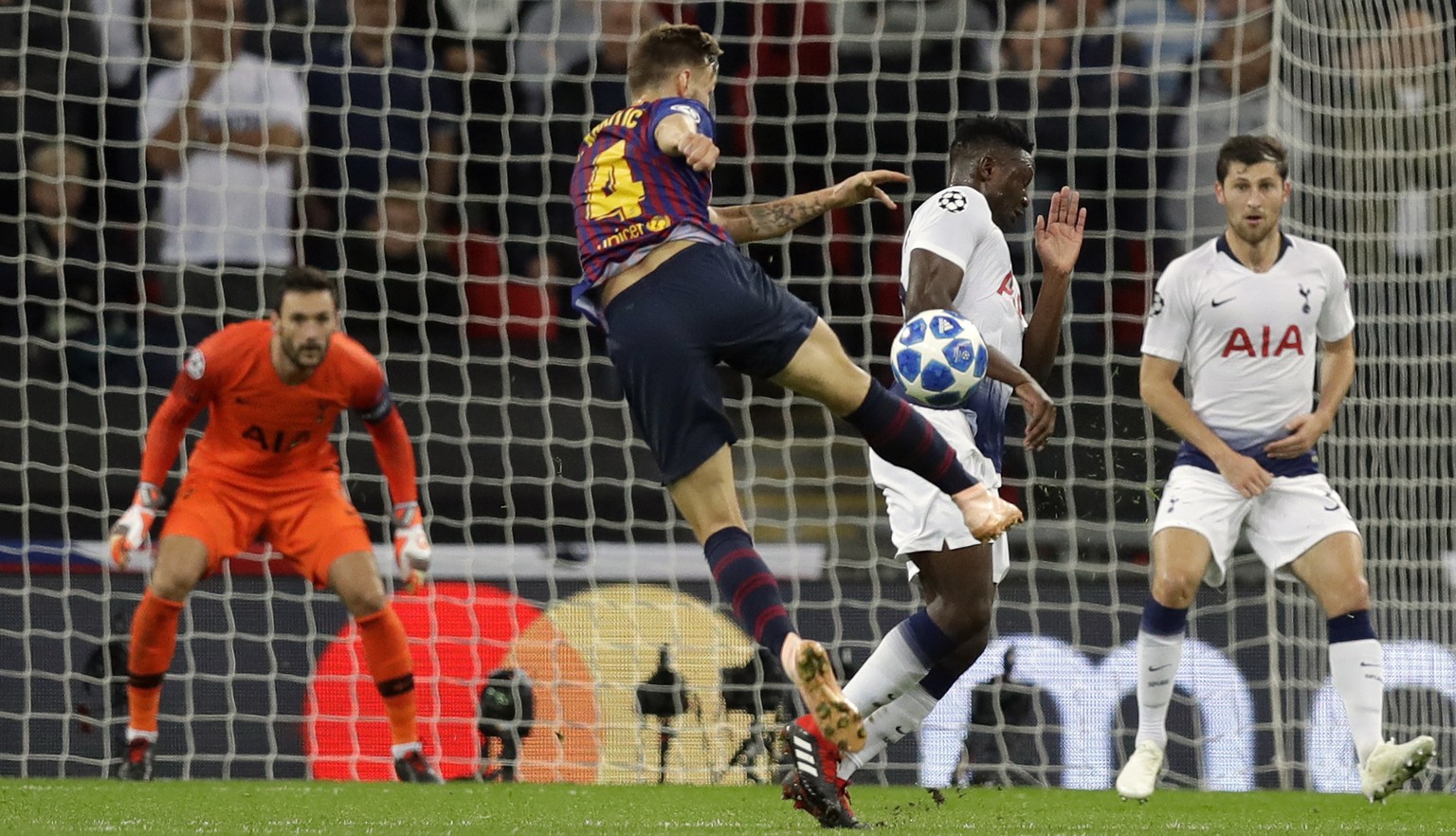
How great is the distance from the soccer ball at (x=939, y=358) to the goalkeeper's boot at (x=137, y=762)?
3.31m

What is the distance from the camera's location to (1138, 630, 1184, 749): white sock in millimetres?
5578

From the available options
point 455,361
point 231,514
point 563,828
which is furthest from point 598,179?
point 455,361

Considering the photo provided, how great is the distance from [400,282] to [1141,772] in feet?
14.0

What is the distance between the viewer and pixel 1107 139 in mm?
8617

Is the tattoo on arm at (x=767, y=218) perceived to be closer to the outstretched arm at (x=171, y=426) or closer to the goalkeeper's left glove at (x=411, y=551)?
the goalkeeper's left glove at (x=411, y=551)

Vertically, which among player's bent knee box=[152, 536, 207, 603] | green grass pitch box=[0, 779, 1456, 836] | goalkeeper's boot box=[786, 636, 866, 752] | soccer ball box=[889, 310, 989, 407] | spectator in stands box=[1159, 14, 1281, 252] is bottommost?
green grass pitch box=[0, 779, 1456, 836]

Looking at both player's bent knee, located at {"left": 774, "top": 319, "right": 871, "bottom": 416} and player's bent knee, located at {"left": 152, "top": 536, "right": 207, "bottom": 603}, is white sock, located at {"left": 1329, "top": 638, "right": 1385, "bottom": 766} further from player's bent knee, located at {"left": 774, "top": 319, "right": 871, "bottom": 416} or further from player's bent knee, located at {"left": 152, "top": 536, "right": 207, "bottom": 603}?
player's bent knee, located at {"left": 152, "top": 536, "right": 207, "bottom": 603}

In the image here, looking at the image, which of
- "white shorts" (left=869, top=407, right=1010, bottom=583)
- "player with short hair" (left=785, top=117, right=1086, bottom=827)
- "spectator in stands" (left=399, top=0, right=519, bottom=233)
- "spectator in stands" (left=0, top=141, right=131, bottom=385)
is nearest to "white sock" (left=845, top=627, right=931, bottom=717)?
"player with short hair" (left=785, top=117, right=1086, bottom=827)

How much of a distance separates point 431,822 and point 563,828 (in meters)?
0.41

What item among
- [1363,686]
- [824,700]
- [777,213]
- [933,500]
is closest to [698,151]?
[777,213]

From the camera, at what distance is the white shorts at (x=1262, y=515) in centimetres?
542

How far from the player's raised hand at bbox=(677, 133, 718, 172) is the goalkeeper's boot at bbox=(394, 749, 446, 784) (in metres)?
3.34

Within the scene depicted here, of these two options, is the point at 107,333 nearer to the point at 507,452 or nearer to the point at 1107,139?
the point at 507,452

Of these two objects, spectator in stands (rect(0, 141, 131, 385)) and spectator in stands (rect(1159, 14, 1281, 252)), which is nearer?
spectator in stands (rect(0, 141, 131, 385))
